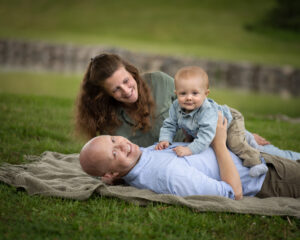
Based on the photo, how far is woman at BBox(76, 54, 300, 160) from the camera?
14.2 feet

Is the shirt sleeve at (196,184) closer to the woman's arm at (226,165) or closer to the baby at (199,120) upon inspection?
the woman's arm at (226,165)

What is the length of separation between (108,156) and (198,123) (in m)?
0.83

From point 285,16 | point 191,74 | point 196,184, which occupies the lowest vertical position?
point 196,184

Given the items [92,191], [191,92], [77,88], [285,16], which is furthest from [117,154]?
[285,16]

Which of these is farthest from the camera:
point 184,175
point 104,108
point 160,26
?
point 160,26

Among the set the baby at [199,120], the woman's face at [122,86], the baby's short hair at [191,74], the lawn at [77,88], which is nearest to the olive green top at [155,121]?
the woman's face at [122,86]

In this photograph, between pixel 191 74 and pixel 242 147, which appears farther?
pixel 242 147

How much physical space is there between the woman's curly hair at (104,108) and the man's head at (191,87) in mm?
1016

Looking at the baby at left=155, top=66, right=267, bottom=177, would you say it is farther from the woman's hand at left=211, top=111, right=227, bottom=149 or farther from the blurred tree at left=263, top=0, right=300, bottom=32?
the blurred tree at left=263, top=0, right=300, bottom=32

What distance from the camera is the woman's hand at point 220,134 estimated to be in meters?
3.47

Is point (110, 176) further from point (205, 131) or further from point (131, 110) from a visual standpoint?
point (131, 110)

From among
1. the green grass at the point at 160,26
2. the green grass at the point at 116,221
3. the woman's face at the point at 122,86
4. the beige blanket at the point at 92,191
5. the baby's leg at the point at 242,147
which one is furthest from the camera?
the green grass at the point at 160,26

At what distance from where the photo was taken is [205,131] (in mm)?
3371

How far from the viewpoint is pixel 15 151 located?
4953mm
